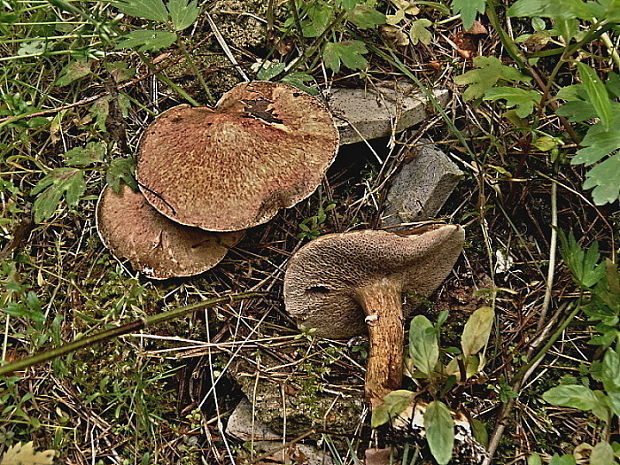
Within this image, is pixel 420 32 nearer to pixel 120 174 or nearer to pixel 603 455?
pixel 120 174

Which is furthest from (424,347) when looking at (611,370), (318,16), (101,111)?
(101,111)

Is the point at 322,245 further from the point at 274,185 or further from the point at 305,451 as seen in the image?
the point at 305,451

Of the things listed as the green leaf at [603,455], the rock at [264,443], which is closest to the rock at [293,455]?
the rock at [264,443]

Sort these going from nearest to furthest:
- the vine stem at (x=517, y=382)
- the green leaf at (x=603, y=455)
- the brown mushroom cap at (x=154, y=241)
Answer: the green leaf at (x=603, y=455) < the vine stem at (x=517, y=382) < the brown mushroom cap at (x=154, y=241)

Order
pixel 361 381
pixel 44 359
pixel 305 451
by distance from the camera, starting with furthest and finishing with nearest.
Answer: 1. pixel 361 381
2. pixel 305 451
3. pixel 44 359

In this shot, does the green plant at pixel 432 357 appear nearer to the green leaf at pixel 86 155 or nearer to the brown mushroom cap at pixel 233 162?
the brown mushroom cap at pixel 233 162

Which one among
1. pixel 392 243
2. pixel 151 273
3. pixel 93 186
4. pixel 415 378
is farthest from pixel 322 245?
pixel 93 186

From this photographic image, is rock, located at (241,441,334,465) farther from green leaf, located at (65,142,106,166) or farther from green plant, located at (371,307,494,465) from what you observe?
green leaf, located at (65,142,106,166)
